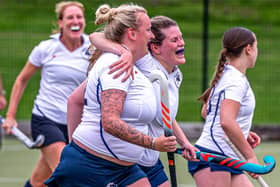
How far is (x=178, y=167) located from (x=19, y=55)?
516cm

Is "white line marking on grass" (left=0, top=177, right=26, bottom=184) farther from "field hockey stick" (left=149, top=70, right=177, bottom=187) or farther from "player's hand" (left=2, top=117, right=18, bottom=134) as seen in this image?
"field hockey stick" (left=149, top=70, right=177, bottom=187)

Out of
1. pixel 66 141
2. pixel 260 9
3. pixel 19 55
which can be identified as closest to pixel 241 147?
pixel 66 141

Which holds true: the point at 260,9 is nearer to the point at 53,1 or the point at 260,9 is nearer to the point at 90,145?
the point at 53,1

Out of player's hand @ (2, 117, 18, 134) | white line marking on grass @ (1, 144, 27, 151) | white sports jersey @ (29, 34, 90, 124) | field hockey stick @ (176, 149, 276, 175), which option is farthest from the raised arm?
white line marking on grass @ (1, 144, 27, 151)

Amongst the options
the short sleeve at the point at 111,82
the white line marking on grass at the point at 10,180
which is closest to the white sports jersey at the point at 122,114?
the short sleeve at the point at 111,82

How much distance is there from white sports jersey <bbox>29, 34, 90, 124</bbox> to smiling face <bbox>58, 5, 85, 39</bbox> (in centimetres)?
12

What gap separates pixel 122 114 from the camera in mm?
5422

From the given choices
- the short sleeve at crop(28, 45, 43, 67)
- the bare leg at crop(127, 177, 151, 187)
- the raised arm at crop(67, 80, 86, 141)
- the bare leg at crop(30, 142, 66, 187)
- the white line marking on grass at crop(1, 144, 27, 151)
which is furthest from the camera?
the white line marking on grass at crop(1, 144, 27, 151)

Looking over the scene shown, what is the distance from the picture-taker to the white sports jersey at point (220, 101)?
21.0ft

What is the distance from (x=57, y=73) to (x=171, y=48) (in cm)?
242

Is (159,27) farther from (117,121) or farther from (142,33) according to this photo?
(117,121)

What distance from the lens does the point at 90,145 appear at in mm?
5512

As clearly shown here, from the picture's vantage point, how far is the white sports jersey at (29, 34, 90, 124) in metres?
8.34

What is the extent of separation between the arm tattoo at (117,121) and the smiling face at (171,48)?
0.94 metres
